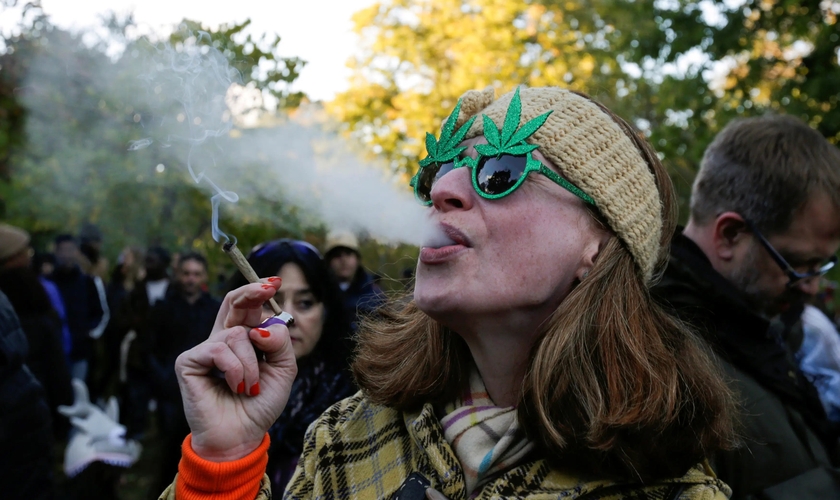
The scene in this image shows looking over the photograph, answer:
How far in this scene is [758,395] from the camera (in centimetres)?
222

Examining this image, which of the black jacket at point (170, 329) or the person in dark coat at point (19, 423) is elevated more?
the person in dark coat at point (19, 423)

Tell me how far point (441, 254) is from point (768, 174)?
Answer: 1.50 metres

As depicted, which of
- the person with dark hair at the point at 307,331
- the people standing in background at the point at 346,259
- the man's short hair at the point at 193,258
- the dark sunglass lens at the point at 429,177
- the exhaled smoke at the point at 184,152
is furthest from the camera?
the man's short hair at the point at 193,258

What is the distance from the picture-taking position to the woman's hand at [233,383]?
176cm

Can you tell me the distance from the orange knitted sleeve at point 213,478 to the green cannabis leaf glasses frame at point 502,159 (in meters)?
0.95

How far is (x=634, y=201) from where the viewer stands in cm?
194

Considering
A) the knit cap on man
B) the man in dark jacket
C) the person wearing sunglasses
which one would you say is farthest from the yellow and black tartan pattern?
the knit cap on man

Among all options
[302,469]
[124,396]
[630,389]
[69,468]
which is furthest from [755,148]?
[124,396]

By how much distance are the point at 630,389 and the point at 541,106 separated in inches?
32.1

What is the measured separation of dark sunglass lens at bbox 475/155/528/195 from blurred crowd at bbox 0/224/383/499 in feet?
3.06

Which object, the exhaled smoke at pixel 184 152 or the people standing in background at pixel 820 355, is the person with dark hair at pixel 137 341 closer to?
the exhaled smoke at pixel 184 152

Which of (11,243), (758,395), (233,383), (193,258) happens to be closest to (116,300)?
(193,258)

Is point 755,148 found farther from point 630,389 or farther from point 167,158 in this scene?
point 167,158

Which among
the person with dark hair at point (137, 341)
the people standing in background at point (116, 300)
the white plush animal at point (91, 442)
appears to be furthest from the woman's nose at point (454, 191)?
the people standing in background at point (116, 300)
